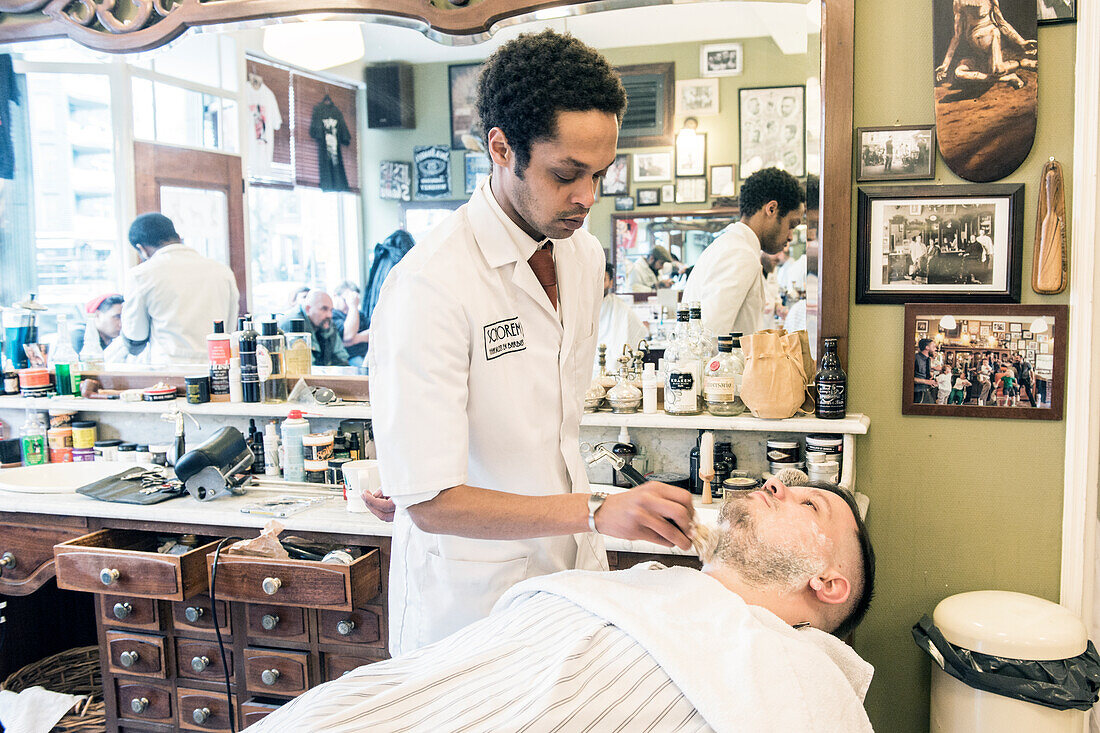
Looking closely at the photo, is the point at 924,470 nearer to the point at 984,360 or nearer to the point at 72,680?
the point at 984,360

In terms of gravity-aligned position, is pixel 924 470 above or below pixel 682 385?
below

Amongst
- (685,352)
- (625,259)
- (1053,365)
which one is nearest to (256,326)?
(625,259)

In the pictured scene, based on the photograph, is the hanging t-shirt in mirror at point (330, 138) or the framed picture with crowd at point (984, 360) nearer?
the framed picture with crowd at point (984, 360)

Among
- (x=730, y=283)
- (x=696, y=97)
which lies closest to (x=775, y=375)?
(x=730, y=283)

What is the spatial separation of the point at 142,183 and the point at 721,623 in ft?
8.62

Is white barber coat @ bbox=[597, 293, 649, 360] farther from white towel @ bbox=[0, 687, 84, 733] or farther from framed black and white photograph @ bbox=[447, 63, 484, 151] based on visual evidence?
white towel @ bbox=[0, 687, 84, 733]

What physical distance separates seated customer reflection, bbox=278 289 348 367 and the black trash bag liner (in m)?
2.01

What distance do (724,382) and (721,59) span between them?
36.9 inches

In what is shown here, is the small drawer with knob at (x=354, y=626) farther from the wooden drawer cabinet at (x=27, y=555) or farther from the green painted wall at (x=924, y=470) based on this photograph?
the green painted wall at (x=924, y=470)

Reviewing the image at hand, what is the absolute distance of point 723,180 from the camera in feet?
7.98

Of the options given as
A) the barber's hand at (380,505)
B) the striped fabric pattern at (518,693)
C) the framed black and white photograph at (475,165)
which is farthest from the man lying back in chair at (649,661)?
the framed black and white photograph at (475,165)

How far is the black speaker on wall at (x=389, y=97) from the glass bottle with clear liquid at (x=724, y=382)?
123cm

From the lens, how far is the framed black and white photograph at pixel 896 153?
85.3 inches

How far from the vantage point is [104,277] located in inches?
122
